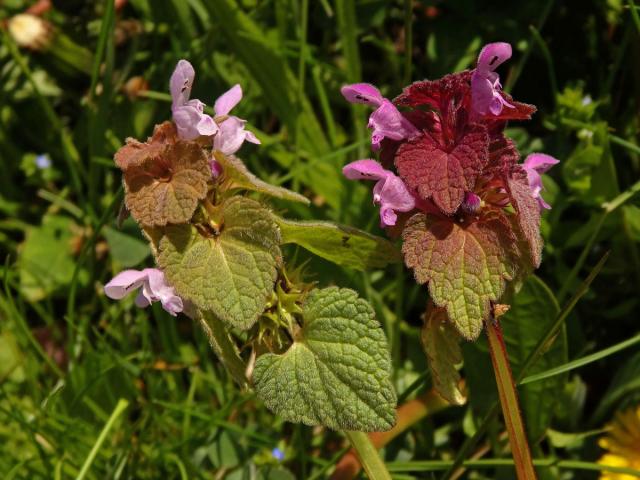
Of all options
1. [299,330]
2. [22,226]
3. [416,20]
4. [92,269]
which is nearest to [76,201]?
[22,226]

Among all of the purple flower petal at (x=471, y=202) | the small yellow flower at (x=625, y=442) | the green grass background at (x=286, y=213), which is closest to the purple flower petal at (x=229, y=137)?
the purple flower petal at (x=471, y=202)

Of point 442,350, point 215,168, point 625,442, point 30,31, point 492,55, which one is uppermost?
point 492,55

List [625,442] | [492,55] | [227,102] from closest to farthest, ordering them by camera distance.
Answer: [492,55] → [227,102] → [625,442]

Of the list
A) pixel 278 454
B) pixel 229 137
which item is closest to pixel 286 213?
pixel 278 454

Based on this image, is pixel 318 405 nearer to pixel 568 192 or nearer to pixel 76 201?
pixel 568 192

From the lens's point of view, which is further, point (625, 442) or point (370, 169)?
point (625, 442)

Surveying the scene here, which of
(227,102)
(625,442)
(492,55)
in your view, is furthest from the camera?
(625,442)

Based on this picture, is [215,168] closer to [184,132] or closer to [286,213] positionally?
[184,132]
